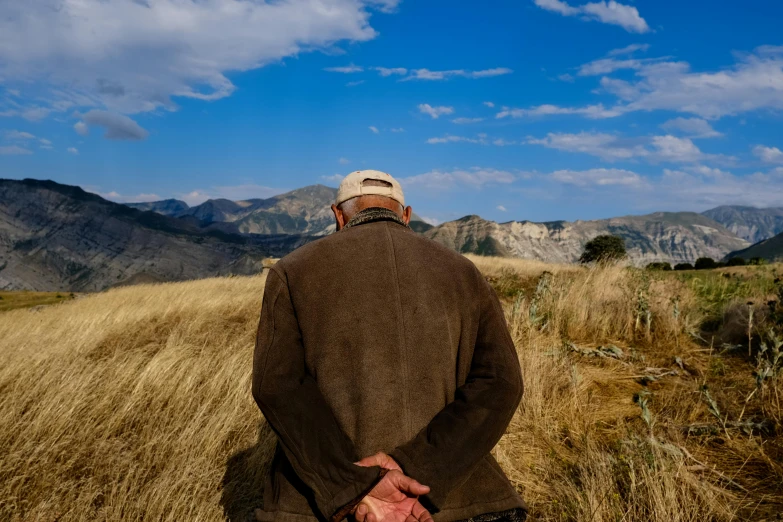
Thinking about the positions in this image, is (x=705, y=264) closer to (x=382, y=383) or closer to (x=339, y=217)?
(x=339, y=217)

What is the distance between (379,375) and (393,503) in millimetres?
491

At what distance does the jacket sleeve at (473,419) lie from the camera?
5.97ft

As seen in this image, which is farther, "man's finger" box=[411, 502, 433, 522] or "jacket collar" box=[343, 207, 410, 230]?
"jacket collar" box=[343, 207, 410, 230]

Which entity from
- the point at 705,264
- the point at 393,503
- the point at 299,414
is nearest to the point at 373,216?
the point at 299,414

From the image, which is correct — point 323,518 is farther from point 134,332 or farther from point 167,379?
point 134,332

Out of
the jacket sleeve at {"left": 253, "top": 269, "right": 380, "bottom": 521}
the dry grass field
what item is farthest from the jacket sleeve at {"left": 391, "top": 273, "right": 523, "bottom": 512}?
the dry grass field

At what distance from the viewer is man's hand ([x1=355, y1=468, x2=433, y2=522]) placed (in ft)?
5.96

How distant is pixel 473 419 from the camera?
190cm

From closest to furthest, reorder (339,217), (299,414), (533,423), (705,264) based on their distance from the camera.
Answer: (299,414) → (339,217) → (533,423) → (705,264)

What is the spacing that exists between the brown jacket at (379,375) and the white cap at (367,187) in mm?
222

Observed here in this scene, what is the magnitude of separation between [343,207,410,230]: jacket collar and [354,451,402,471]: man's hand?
3.18 feet

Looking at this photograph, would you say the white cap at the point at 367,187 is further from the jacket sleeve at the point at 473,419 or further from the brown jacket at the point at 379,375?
the jacket sleeve at the point at 473,419

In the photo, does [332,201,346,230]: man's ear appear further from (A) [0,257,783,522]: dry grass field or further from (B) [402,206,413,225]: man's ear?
(A) [0,257,783,522]: dry grass field

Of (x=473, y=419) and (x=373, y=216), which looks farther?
(x=373, y=216)
